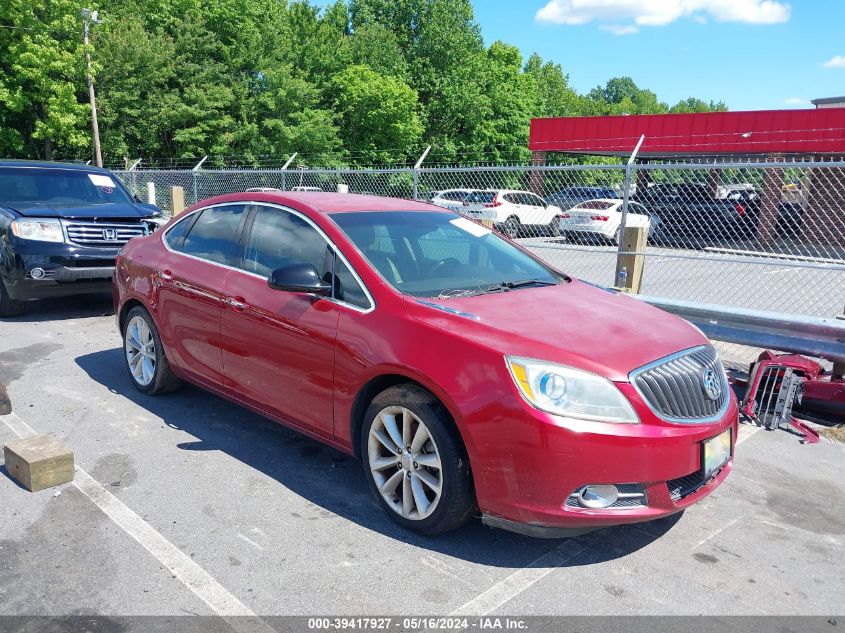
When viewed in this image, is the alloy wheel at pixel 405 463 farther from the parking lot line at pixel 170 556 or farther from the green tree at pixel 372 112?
the green tree at pixel 372 112

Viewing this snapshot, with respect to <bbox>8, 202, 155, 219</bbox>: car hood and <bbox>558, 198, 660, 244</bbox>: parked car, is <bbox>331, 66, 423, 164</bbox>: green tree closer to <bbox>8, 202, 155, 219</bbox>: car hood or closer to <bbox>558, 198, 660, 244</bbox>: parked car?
<bbox>558, 198, 660, 244</bbox>: parked car

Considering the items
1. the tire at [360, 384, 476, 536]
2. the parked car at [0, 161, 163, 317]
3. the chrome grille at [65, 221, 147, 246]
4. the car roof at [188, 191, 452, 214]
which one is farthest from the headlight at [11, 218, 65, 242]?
the tire at [360, 384, 476, 536]

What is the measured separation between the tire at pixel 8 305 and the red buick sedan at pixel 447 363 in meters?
4.23

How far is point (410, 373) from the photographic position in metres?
3.31

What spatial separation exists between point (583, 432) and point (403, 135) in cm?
4036

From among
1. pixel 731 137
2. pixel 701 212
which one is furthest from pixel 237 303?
pixel 731 137

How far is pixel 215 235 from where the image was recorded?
481 cm

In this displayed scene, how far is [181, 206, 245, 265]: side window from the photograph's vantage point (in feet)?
15.2

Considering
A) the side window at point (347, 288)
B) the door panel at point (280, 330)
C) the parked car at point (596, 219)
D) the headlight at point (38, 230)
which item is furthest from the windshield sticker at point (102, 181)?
the parked car at point (596, 219)

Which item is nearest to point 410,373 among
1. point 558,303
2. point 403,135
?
point 558,303

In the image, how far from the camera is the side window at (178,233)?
16.8ft

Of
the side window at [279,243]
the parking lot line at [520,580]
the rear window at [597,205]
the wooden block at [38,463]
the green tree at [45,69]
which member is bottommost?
the parking lot line at [520,580]

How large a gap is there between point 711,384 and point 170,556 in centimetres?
274

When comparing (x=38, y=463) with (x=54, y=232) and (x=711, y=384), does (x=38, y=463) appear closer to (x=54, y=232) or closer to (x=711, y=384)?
(x=711, y=384)
